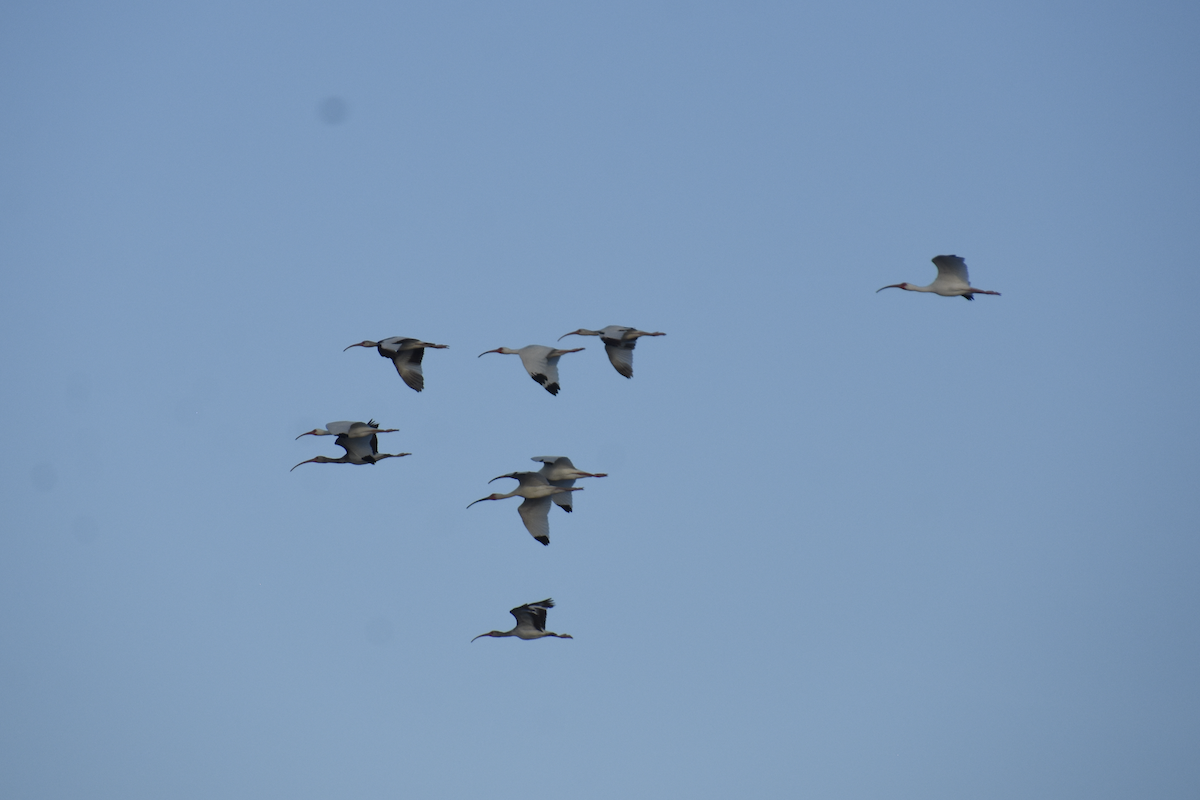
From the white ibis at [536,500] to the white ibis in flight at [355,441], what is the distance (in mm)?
4340

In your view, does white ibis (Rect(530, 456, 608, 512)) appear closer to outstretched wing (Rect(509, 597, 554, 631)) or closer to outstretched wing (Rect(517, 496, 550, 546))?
outstretched wing (Rect(517, 496, 550, 546))

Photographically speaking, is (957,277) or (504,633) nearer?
(957,277)

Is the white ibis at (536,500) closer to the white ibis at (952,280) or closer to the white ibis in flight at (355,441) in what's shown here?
the white ibis in flight at (355,441)

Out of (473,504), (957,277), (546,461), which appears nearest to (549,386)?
(546,461)

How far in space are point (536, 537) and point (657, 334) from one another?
6367 mm

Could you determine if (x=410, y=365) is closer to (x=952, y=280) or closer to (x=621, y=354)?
(x=621, y=354)

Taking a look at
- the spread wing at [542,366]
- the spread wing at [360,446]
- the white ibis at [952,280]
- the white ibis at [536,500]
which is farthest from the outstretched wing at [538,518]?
the white ibis at [952,280]

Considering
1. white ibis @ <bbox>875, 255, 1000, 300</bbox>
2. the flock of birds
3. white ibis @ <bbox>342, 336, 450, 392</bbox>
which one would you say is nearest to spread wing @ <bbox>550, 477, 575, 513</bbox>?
the flock of birds

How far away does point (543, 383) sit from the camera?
55.3 metres

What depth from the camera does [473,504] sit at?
197 feet

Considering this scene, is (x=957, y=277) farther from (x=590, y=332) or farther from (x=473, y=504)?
(x=473, y=504)

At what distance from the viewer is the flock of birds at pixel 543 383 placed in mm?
54250

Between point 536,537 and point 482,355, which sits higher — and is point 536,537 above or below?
below

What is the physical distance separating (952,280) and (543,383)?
10896 mm
